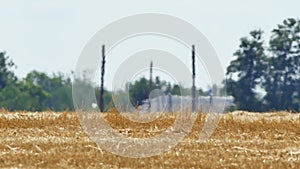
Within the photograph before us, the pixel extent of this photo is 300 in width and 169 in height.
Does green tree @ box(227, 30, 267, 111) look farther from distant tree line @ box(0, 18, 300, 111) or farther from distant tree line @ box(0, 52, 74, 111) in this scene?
distant tree line @ box(0, 52, 74, 111)

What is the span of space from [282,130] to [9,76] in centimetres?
4997

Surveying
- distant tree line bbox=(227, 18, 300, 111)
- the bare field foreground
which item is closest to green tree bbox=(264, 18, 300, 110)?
distant tree line bbox=(227, 18, 300, 111)

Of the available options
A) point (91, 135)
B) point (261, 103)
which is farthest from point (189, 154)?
point (261, 103)

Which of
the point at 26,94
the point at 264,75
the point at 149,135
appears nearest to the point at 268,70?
the point at 264,75

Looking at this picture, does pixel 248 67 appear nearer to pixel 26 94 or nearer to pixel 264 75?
pixel 264 75

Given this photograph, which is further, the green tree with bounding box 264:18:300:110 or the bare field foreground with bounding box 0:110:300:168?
the green tree with bounding box 264:18:300:110

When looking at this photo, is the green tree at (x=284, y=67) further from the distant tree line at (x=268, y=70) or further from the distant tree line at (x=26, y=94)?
the distant tree line at (x=26, y=94)

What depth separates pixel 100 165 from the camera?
969 centimetres

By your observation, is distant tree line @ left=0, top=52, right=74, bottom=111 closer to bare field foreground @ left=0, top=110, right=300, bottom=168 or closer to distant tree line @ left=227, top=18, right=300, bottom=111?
distant tree line @ left=227, top=18, right=300, bottom=111

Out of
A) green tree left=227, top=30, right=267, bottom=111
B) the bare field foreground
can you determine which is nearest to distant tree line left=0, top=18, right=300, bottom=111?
green tree left=227, top=30, right=267, bottom=111

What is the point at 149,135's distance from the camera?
12.5m

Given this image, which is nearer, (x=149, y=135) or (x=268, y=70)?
(x=149, y=135)

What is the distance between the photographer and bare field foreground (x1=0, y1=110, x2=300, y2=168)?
9.88 metres

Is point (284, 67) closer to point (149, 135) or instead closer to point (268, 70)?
point (268, 70)
